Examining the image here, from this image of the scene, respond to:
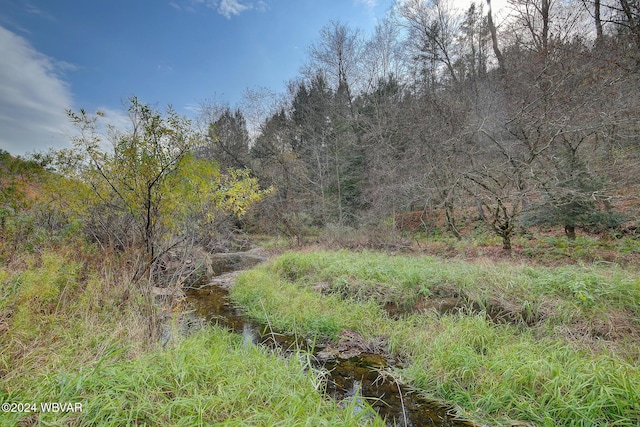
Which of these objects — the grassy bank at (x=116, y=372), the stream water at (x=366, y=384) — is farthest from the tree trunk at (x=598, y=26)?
the grassy bank at (x=116, y=372)

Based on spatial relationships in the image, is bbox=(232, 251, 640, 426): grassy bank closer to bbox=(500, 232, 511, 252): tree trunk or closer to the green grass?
the green grass

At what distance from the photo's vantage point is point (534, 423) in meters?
2.71

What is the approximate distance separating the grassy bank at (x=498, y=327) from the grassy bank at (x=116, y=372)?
1449mm

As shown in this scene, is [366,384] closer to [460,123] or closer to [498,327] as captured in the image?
[498,327]

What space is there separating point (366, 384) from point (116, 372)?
2.75 meters

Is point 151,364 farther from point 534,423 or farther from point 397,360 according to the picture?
point 534,423

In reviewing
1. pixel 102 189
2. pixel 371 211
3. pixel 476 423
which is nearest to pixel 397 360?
pixel 476 423

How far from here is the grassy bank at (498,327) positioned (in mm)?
2807

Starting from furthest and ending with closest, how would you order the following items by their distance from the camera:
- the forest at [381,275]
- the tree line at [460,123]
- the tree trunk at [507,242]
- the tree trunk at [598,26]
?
the tree trunk at [598,26] → the tree trunk at [507,242] → the tree line at [460,123] → the forest at [381,275]

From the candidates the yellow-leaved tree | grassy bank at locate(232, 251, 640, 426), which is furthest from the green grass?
the yellow-leaved tree

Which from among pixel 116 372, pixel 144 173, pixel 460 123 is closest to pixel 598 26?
pixel 460 123

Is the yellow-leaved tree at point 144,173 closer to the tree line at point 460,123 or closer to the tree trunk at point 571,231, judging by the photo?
the tree line at point 460,123

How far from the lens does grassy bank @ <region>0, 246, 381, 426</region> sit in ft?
6.66

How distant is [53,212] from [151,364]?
5.93m
